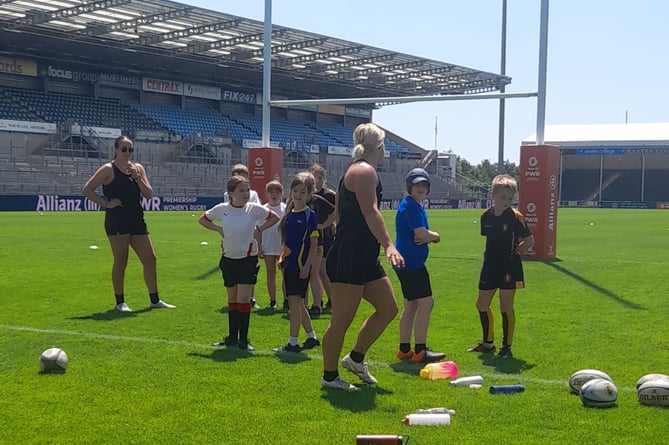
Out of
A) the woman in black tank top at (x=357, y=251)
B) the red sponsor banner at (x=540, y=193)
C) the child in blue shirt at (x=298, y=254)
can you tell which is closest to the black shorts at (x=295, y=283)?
the child in blue shirt at (x=298, y=254)

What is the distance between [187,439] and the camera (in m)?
4.19

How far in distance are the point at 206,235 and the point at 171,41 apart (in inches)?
968

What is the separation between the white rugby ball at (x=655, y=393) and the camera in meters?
4.86

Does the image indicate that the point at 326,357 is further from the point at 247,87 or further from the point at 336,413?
the point at 247,87

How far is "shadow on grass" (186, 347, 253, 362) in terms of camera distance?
6.22m

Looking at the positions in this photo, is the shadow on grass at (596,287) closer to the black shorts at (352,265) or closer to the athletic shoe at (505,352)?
the athletic shoe at (505,352)

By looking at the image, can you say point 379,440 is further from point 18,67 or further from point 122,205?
point 18,67

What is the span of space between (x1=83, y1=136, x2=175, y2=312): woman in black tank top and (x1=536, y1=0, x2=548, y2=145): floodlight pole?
9.13 metres

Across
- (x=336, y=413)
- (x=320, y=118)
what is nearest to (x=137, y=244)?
(x=336, y=413)

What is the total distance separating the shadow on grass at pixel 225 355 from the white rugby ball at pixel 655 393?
3077 millimetres

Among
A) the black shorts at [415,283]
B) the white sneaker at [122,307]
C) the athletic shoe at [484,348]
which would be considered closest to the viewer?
the black shorts at [415,283]

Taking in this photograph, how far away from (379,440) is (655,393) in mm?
2031

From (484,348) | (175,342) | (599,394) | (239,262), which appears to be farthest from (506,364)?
(175,342)

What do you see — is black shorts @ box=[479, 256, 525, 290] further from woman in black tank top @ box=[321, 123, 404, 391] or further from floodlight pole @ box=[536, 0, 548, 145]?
floodlight pole @ box=[536, 0, 548, 145]
